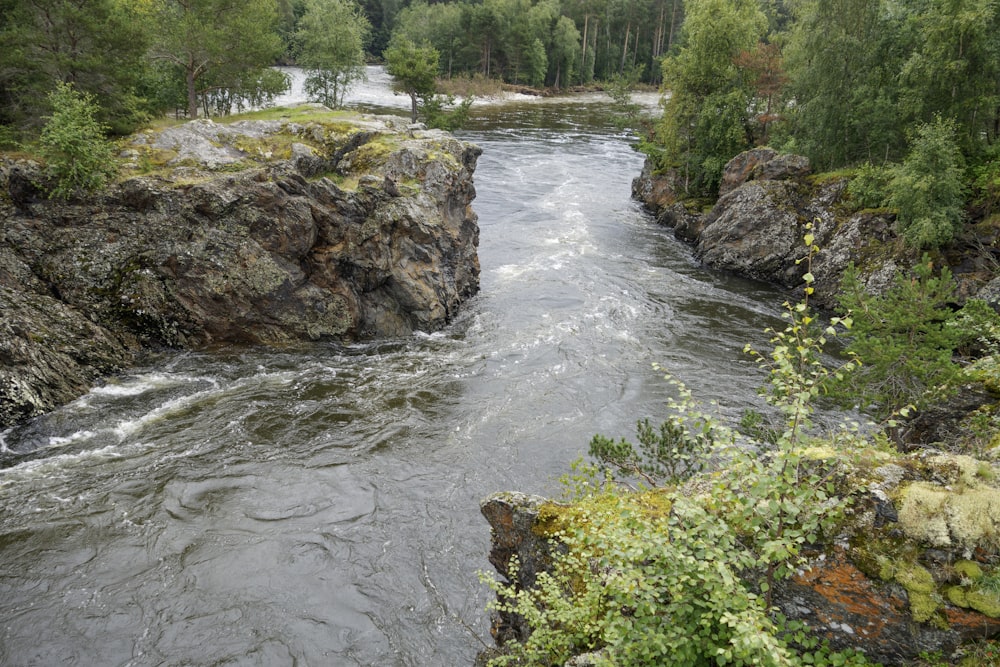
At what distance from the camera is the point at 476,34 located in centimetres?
9112

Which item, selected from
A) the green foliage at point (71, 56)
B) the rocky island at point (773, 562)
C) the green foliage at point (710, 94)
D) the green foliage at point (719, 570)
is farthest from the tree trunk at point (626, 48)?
the green foliage at point (719, 570)

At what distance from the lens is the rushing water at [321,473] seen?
10289 millimetres

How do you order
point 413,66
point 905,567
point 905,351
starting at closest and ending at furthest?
point 905,567 < point 905,351 < point 413,66

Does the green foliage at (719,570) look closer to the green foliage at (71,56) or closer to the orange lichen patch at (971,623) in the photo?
the orange lichen patch at (971,623)

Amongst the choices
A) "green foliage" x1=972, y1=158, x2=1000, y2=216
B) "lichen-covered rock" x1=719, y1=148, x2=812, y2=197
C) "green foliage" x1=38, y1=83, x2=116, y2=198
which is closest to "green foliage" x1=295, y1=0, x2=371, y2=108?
"green foliage" x1=38, y1=83, x2=116, y2=198

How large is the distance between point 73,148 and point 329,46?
30.9 metres

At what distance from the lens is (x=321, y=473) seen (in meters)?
14.4

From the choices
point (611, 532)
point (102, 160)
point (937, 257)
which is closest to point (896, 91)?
point (937, 257)

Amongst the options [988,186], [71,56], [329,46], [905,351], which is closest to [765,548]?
[905,351]

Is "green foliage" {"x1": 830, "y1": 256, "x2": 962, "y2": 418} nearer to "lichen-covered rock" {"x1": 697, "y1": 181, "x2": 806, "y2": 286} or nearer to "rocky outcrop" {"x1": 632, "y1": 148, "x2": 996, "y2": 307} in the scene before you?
"rocky outcrop" {"x1": 632, "y1": 148, "x2": 996, "y2": 307}

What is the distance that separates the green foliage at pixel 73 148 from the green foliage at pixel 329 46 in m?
27.2

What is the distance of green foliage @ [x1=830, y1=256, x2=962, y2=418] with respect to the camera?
12148 mm

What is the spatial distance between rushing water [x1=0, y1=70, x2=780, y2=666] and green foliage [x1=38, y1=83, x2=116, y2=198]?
5.73 metres

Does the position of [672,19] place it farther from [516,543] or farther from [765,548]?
[765,548]
